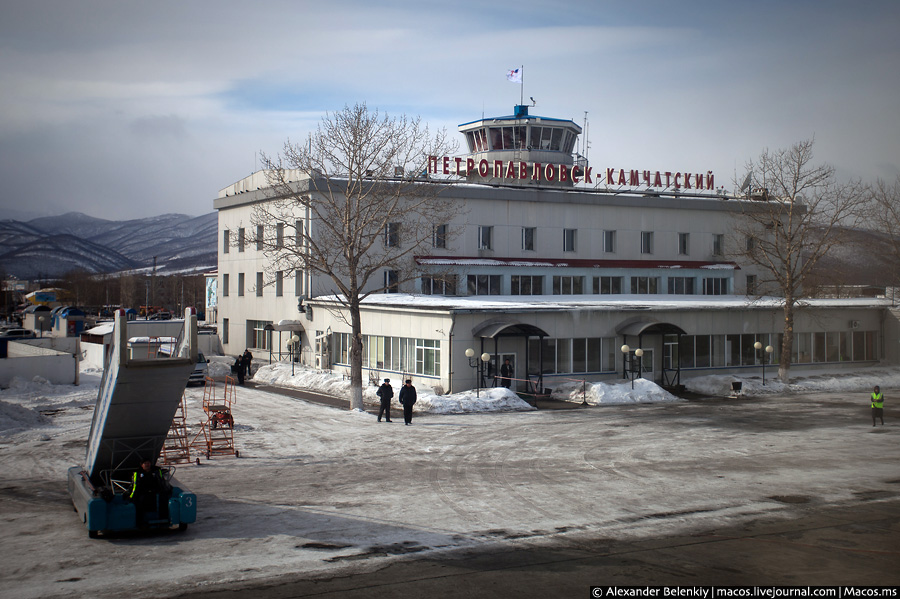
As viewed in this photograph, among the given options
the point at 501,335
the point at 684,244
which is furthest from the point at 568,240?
the point at 501,335

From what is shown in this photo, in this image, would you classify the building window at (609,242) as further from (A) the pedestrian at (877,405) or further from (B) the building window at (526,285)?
(A) the pedestrian at (877,405)

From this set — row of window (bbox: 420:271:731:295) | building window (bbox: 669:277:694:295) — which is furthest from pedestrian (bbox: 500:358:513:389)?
building window (bbox: 669:277:694:295)

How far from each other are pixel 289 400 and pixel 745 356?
25504mm

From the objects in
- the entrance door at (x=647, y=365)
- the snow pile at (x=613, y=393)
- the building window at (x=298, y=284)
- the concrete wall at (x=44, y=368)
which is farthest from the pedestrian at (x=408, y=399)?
the building window at (x=298, y=284)

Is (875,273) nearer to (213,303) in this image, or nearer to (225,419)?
(213,303)

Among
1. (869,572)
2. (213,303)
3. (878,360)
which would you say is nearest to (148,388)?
(869,572)

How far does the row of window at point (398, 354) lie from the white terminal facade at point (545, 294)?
0.29 feet

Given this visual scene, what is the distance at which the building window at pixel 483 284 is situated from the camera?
48844 mm

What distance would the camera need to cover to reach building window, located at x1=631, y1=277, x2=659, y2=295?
5433 cm

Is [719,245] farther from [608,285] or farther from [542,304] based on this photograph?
[542,304]

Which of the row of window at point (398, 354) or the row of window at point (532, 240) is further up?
the row of window at point (532, 240)

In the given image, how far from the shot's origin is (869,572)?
11695 mm

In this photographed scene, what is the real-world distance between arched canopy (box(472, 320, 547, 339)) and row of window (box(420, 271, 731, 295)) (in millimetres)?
12335

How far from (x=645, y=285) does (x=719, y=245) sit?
28.3 feet
